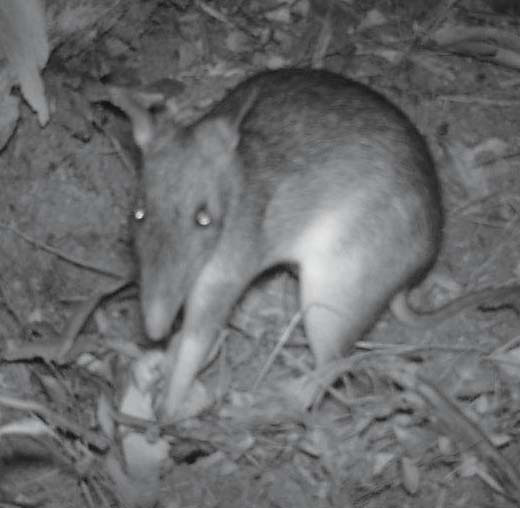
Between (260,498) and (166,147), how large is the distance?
122 centimetres

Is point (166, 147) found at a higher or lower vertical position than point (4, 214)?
higher

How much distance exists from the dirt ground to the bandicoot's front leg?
0.37 ft

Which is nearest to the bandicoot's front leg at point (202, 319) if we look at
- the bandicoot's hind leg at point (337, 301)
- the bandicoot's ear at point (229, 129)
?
the bandicoot's hind leg at point (337, 301)

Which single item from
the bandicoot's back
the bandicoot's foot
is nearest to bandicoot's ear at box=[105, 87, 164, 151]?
the bandicoot's back

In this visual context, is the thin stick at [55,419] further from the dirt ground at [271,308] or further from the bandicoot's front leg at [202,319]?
the bandicoot's front leg at [202,319]

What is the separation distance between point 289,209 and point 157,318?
674mm

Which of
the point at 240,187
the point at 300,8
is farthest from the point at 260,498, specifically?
the point at 300,8

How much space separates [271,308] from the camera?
4.16m

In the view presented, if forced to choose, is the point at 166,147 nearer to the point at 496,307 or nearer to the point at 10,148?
the point at 10,148

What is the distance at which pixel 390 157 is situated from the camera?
3.69m

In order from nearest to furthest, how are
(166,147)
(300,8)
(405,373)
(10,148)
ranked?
(166,147), (405,373), (10,148), (300,8)

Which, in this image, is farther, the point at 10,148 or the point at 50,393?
the point at 10,148

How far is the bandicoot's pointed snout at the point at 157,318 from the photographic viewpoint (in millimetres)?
3414

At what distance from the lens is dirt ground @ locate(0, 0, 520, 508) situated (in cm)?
359
